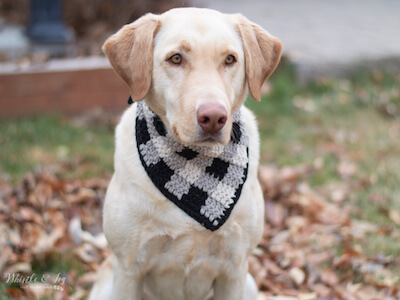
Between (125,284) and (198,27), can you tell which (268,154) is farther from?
(198,27)

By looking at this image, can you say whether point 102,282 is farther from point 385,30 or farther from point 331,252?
point 385,30

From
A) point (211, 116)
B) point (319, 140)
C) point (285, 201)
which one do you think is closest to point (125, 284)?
point (211, 116)

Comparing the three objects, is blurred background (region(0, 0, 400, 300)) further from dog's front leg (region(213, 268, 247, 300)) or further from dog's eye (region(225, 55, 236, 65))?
dog's eye (region(225, 55, 236, 65))

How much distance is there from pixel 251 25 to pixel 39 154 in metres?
2.95

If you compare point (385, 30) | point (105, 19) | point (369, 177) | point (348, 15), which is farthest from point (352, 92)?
point (348, 15)

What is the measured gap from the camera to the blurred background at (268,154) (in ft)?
10.6

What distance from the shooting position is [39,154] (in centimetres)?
466

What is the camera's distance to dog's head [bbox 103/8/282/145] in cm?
203

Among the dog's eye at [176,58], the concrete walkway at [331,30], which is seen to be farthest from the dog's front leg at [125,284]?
the concrete walkway at [331,30]

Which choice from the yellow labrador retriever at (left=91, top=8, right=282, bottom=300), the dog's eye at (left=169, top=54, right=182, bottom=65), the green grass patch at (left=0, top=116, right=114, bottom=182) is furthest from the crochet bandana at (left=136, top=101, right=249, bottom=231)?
the green grass patch at (left=0, top=116, right=114, bottom=182)

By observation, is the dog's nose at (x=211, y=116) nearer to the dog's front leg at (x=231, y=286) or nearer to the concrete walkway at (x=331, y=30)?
the dog's front leg at (x=231, y=286)

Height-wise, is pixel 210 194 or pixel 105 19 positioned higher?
pixel 210 194

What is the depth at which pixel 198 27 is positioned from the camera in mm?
2145

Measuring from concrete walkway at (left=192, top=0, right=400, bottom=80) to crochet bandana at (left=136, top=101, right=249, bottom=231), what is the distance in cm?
457
